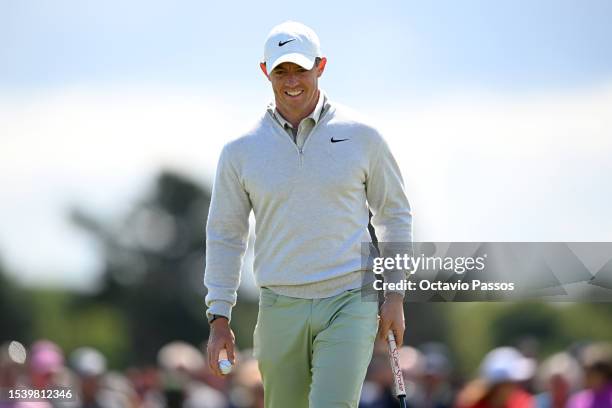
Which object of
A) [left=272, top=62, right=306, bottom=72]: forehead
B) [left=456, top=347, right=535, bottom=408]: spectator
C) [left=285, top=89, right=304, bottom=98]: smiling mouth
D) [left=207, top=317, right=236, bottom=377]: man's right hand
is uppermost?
[left=272, top=62, right=306, bottom=72]: forehead

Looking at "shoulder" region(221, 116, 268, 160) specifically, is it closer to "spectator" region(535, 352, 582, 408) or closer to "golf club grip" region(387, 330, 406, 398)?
"golf club grip" region(387, 330, 406, 398)

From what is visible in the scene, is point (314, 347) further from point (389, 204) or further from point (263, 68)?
point (263, 68)

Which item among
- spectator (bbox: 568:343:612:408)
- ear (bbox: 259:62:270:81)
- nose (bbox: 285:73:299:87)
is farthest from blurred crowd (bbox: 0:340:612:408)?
nose (bbox: 285:73:299:87)

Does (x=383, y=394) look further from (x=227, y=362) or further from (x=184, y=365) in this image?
(x=227, y=362)

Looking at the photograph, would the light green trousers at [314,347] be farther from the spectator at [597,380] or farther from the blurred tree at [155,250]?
the blurred tree at [155,250]

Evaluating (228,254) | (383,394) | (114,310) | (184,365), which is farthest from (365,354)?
(114,310)

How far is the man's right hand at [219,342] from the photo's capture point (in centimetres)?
735

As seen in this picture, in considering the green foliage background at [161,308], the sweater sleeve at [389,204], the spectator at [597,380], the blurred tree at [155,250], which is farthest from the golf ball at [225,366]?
the blurred tree at [155,250]

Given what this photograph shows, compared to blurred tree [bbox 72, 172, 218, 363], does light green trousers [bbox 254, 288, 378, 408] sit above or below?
below

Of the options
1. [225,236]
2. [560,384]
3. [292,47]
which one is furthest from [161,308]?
[292,47]

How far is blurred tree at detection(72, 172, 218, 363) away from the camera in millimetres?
64500

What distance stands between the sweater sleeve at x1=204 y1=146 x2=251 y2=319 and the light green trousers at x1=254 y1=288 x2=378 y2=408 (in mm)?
244

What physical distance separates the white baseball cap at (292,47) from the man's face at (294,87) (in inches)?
2.2

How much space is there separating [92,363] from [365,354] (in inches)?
270
